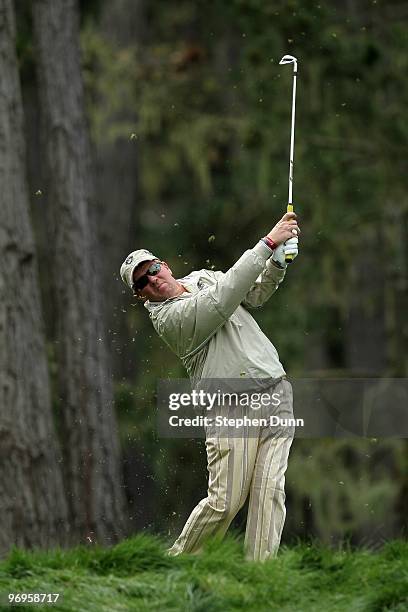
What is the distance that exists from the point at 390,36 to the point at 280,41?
1253 mm

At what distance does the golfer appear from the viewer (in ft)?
23.4

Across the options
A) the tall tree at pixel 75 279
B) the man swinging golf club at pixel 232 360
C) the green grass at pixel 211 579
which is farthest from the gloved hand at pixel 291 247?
the tall tree at pixel 75 279

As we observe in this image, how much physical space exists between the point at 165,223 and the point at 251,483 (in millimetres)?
11546

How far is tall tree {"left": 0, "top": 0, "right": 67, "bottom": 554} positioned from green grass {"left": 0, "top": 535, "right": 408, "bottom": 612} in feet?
8.27

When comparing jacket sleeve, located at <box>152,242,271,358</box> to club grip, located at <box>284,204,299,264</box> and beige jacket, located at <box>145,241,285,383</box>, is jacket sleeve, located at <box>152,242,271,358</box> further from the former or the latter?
club grip, located at <box>284,204,299,264</box>

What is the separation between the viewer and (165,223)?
61.4ft

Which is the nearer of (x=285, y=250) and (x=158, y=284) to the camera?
(x=285, y=250)

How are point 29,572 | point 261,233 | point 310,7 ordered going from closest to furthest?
1. point 29,572
2. point 310,7
3. point 261,233

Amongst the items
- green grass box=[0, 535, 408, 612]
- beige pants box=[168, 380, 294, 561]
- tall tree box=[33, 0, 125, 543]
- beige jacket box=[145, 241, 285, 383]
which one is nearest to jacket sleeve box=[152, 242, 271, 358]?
beige jacket box=[145, 241, 285, 383]

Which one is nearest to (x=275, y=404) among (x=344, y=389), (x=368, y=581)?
(x=368, y=581)

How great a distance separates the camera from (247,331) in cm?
735

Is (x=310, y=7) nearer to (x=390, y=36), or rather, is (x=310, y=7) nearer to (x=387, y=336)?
(x=390, y=36)

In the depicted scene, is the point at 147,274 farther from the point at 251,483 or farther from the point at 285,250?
the point at 251,483

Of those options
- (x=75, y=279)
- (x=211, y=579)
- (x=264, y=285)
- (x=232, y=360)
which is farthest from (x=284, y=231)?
(x=75, y=279)
